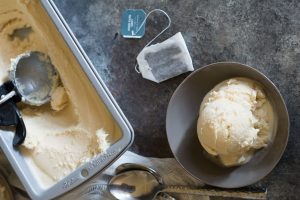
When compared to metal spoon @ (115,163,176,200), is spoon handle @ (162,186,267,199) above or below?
below

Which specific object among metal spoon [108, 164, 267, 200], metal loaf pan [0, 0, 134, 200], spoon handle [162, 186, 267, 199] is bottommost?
spoon handle [162, 186, 267, 199]

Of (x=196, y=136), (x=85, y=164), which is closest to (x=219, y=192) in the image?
(x=196, y=136)

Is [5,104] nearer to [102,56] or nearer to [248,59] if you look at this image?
[102,56]

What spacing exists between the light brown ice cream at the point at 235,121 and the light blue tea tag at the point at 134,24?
0.78ft

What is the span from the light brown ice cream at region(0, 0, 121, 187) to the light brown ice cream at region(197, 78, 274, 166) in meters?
0.20

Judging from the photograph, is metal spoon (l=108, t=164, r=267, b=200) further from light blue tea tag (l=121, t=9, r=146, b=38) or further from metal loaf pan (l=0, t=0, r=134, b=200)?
light blue tea tag (l=121, t=9, r=146, b=38)

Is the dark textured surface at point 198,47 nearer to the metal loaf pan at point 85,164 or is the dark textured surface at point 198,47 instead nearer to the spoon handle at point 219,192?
the spoon handle at point 219,192

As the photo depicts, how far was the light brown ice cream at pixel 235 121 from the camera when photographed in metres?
0.98

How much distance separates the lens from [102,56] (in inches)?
45.4

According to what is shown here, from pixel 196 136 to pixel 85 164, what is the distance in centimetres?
26

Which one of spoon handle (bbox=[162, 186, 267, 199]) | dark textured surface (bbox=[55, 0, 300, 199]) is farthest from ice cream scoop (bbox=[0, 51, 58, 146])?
spoon handle (bbox=[162, 186, 267, 199])

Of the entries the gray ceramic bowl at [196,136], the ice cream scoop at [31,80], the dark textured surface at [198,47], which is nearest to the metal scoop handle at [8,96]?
the ice cream scoop at [31,80]

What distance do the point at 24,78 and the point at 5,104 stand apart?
0.27 feet

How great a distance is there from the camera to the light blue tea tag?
113 cm
